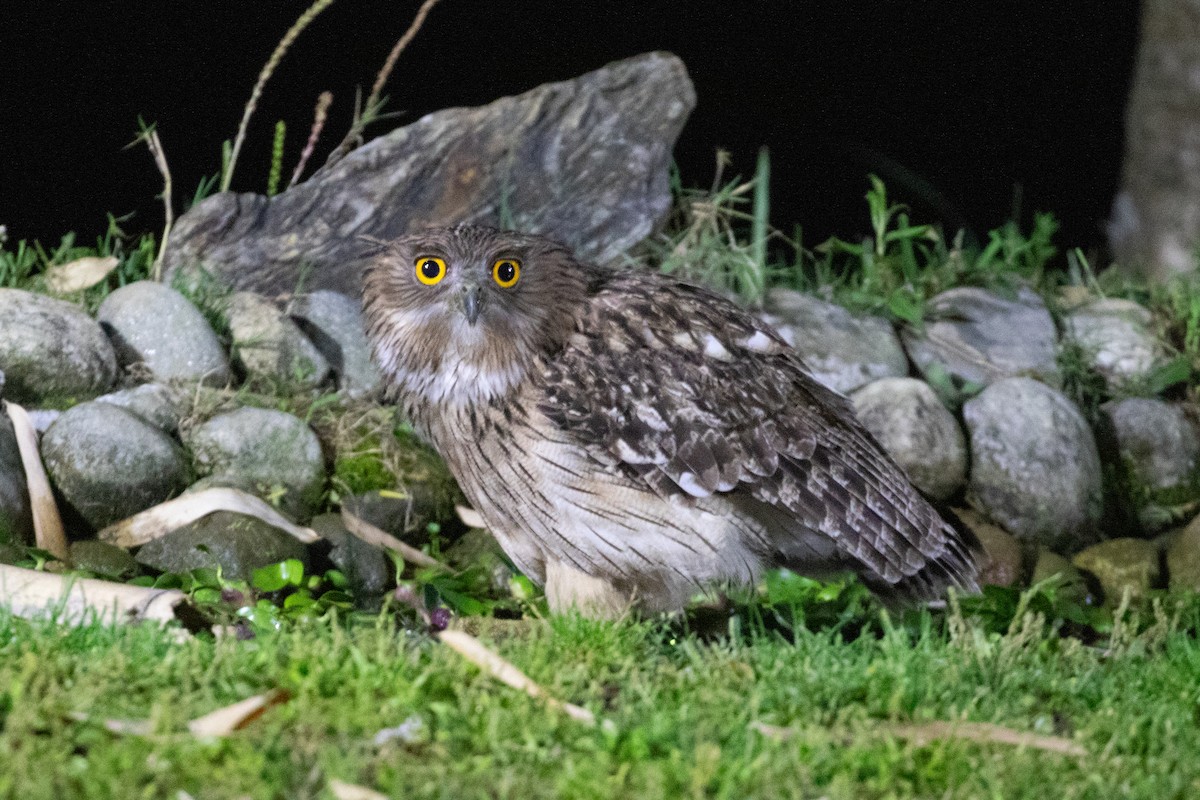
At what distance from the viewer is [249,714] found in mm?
2547

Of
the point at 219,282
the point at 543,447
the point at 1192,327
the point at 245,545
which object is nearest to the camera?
the point at 543,447

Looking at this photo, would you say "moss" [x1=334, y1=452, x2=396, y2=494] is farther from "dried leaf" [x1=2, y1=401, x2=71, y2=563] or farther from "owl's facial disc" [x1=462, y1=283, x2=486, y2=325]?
"owl's facial disc" [x1=462, y1=283, x2=486, y2=325]

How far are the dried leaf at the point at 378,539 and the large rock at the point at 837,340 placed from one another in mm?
1772

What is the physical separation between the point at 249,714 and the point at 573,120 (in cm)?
416

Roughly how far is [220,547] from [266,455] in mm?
509

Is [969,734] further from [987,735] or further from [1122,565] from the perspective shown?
[1122,565]

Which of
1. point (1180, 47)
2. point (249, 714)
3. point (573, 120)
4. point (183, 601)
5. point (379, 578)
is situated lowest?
point (379, 578)

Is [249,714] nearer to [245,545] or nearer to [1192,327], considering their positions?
[245,545]

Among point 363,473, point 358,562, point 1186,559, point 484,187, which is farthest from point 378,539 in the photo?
point 1186,559

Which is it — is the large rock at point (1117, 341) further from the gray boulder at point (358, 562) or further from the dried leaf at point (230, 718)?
the dried leaf at point (230, 718)

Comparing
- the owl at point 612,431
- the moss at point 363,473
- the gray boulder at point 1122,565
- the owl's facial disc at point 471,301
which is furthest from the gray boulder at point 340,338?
the gray boulder at point 1122,565

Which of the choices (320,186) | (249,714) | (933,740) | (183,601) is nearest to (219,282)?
(320,186)

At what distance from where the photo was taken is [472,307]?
145 inches

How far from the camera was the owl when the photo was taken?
12.4 feet
